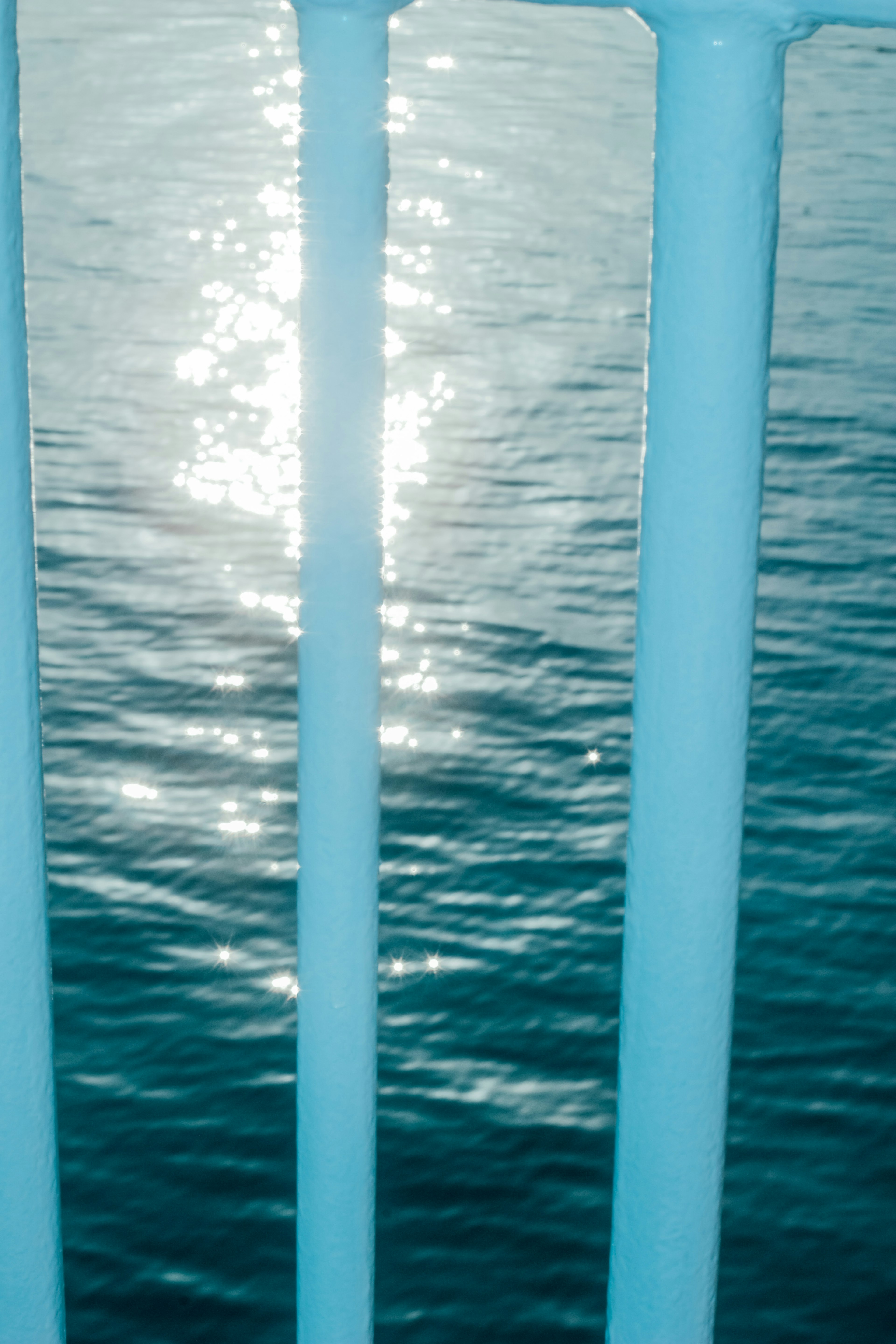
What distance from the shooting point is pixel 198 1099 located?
10609mm

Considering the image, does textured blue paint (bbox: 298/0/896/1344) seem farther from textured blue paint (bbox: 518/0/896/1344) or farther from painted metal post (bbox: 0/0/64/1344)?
painted metal post (bbox: 0/0/64/1344)

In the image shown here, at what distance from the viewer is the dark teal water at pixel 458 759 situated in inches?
391

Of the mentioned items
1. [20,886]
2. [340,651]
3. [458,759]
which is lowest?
[458,759]

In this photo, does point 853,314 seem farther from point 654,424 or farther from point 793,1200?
point 654,424

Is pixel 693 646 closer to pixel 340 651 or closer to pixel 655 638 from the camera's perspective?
pixel 655 638

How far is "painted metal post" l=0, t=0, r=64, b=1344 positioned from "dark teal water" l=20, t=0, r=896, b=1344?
2.11m

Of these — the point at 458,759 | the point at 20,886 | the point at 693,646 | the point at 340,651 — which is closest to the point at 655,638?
the point at 693,646

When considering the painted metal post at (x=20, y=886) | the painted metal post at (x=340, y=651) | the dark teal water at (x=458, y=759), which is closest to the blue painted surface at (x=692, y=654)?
the painted metal post at (x=340, y=651)

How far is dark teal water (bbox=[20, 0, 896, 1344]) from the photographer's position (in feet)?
32.6

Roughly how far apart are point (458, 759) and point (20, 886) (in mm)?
12553

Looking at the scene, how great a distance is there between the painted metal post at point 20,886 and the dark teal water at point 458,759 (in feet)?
6.92

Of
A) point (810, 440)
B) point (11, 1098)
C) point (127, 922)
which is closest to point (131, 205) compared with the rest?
point (810, 440)

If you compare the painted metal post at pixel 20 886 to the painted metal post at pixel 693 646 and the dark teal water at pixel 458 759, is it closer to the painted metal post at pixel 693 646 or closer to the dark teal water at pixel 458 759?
the painted metal post at pixel 693 646

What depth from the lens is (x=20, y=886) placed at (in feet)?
5.59
